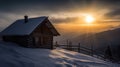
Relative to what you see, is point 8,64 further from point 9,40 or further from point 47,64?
point 9,40

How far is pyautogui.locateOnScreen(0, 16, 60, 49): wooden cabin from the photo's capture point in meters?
36.1

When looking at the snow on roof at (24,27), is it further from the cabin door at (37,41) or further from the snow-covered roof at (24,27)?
the cabin door at (37,41)

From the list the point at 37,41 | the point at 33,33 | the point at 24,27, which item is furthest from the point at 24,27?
the point at 37,41

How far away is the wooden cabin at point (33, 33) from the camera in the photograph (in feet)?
118

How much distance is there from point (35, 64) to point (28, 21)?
18.7 metres

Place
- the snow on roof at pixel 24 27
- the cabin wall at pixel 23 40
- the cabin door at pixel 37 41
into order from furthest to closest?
1. the cabin door at pixel 37 41
2. the snow on roof at pixel 24 27
3. the cabin wall at pixel 23 40

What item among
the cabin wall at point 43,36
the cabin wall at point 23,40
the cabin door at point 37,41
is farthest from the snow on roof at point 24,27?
the cabin door at point 37,41

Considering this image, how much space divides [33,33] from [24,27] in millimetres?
2765

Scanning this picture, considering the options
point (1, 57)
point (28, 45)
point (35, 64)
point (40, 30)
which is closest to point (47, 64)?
point (35, 64)

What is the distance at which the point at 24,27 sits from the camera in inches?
1518

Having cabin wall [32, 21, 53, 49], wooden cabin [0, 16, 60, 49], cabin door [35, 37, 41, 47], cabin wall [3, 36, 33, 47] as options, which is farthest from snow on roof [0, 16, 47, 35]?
cabin door [35, 37, 41, 47]

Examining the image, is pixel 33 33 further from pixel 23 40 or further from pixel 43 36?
pixel 43 36

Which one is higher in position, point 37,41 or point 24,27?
point 24,27

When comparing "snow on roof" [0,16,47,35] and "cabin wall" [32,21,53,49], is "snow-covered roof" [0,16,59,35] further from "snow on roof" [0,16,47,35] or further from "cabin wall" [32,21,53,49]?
"cabin wall" [32,21,53,49]
